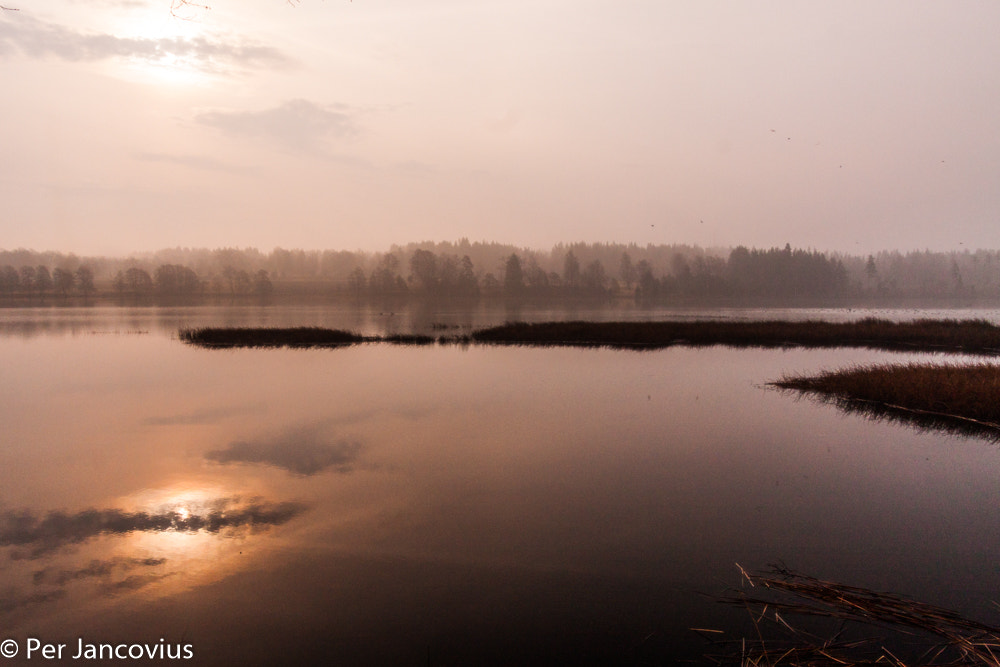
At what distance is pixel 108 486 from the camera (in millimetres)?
11180

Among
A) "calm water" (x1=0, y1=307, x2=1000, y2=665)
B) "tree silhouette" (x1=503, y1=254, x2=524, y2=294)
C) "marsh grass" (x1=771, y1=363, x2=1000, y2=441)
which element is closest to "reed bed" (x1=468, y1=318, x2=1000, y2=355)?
"marsh grass" (x1=771, y1=363, x2=1000, y2=441)

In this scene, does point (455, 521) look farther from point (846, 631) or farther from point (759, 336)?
point (759, 336)

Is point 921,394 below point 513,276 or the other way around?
below

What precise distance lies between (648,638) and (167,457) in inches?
467

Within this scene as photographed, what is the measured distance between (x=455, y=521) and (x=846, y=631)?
562 centimetres

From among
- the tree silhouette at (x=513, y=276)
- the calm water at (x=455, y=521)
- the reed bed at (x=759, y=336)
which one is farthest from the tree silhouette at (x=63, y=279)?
the calm water at (x=455, y=521)

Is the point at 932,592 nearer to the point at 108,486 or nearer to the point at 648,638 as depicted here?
the point at 648,638

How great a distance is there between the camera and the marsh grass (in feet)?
55.0

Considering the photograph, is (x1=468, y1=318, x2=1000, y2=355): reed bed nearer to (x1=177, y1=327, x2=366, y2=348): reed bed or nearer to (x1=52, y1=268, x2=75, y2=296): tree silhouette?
(x1=177, y1=327, x2=366, y2=348): reed bed

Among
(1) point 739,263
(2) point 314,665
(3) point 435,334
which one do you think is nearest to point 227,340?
(3) point 435,334

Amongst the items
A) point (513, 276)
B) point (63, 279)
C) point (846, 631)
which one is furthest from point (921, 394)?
point (63, 279)

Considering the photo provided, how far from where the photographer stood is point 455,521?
941 centimetres

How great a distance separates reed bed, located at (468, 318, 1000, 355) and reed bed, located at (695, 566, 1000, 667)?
104ft

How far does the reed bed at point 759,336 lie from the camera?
38156mm
